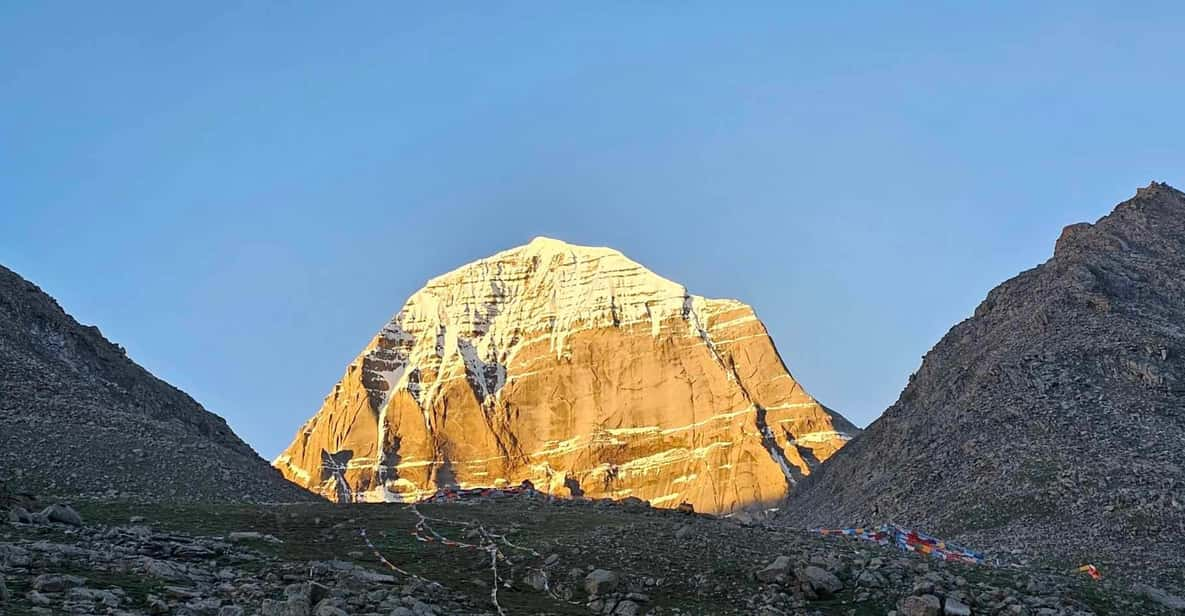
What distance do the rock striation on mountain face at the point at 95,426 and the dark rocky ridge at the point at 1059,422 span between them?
36.5 meters

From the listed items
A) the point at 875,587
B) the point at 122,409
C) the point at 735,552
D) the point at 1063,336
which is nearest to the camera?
the point at 875,587

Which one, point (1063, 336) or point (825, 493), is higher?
point (1063, 336)

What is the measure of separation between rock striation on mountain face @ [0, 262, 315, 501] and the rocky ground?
28.1 ft

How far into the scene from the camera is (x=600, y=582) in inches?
1289

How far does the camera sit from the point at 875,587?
114 feet

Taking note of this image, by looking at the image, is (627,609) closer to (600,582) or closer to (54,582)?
(600,582)

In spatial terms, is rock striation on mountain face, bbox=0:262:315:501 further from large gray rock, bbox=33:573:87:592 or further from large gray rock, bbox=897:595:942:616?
large gray rock, bbox=897:595:942:616

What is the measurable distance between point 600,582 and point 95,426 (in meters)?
33.2

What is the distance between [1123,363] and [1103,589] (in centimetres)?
4442

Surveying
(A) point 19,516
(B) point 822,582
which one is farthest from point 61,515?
(B) point 822,582

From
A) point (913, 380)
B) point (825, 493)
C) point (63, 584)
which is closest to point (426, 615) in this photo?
point (63, 584)

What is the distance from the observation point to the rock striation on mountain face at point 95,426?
166 ft

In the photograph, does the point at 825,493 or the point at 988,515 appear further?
the point at 825,493

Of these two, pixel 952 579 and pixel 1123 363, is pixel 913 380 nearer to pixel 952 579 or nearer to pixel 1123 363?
pixel 1123 363
